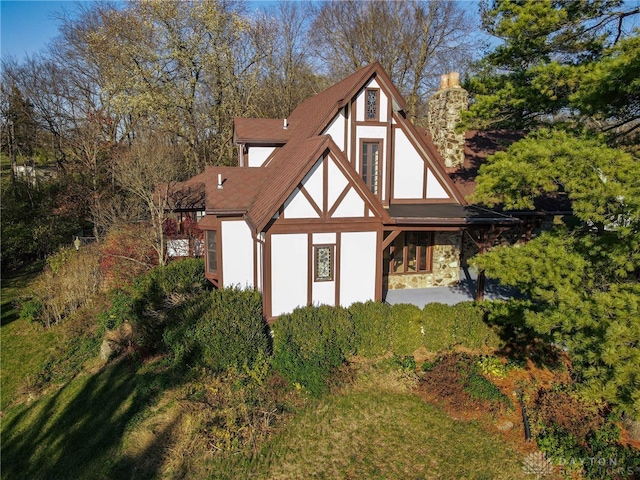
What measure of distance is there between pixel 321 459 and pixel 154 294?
22.5ft

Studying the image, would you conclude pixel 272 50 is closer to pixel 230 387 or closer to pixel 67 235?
pixel 67 235

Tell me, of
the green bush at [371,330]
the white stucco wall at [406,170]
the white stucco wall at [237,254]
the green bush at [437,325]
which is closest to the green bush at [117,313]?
the white stucco wall at [237,254]

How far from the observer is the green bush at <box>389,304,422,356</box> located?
10492 millimetres

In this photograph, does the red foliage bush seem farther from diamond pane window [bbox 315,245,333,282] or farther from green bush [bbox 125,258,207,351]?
diamond pane window [bbox 315,245,333,282]

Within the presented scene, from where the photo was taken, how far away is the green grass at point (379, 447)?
7.52m

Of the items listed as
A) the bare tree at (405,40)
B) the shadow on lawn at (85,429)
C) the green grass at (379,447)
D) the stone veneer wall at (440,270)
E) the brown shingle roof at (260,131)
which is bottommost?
the shadow on lawn at (85,429)

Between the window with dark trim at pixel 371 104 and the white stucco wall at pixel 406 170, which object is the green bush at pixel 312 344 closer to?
the white stucco wall at pixel 406 170

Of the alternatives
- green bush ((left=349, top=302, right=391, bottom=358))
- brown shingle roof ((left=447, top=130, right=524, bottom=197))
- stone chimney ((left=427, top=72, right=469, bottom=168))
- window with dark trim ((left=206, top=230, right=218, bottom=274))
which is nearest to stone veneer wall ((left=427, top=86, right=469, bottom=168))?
stone chimney ((left=427, top=72, right=469, bottom=168))

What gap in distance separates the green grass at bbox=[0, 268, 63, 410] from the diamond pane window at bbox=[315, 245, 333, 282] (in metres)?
8.68

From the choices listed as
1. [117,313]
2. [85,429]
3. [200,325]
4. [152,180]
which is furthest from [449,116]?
[85,429]

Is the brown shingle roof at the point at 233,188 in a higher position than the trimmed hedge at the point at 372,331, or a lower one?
higher

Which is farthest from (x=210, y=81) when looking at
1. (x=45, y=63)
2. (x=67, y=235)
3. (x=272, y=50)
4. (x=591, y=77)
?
(x=591, y=77)

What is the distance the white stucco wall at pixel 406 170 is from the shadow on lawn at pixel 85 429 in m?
9.02

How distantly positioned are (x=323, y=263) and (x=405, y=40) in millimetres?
24086
